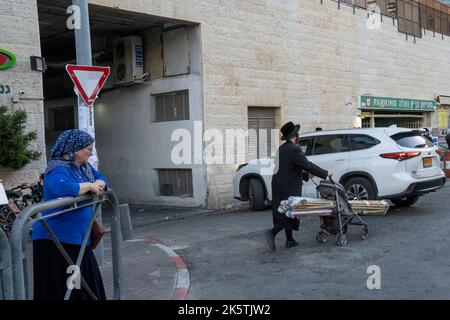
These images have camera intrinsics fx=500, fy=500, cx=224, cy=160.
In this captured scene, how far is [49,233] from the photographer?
3635mm

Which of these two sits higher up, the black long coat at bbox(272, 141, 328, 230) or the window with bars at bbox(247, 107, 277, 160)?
the window with bars at bbox(247, 107, 277, 160)

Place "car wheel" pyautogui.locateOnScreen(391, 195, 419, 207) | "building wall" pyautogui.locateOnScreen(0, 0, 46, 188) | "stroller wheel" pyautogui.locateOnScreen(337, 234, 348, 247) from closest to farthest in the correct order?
"stroller wheel" pyautogui.locateOnScreen(337, 234, 348, 247) < "building wall" pyautogui.locateOnScreen(0, 0, 46, 188) < "car wheel" pyautogui.locateOnScreen(391, 195, 419, 207)

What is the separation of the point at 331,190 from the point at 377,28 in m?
13.8

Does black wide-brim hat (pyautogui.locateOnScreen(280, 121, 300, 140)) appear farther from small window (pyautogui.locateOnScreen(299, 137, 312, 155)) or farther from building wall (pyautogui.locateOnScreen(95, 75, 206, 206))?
building wall (pyautogui.locateOnScreen(95, 75, 206, 206))

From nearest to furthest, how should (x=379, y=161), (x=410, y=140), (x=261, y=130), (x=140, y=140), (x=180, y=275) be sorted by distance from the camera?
(x=180, y=275) → (x=379, y=161) → (x=410, y=140) → (x=140, y=140) → (x=261, y=130)

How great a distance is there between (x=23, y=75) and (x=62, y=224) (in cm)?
636

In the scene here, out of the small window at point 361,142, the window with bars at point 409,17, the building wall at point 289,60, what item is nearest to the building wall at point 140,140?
the building wall at point 289,60

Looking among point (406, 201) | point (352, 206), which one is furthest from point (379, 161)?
point (352, 206)

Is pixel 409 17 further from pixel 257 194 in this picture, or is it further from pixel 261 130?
pixel 257 194

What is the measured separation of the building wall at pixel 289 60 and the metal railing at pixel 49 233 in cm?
709

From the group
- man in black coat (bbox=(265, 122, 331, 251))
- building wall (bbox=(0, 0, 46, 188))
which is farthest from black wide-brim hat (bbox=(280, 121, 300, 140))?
building wall (bbox=(0, 0, 46, 188))

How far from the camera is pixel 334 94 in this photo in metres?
16.8

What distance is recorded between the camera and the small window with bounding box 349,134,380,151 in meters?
9.78

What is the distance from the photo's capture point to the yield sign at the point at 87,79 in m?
6.76
